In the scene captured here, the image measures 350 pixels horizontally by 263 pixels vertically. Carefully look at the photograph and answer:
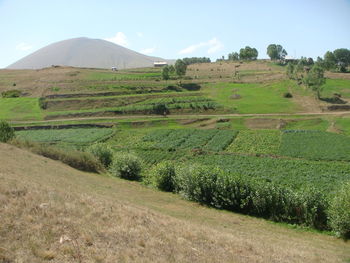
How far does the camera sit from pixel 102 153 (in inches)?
1837

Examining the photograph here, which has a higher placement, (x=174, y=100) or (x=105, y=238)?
(x=174, y=100)

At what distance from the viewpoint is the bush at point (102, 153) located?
4634cm

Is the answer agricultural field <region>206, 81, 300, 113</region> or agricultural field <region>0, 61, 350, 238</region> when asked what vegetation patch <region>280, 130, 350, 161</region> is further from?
agricultural field <region>206, 81, 300, 113</region>

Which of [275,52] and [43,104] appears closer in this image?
[43,104]

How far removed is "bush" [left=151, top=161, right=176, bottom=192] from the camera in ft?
118

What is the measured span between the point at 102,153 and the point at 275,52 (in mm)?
170757

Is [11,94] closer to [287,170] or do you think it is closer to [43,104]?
[43,104]

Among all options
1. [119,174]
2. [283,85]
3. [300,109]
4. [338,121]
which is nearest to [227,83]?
[283,85]

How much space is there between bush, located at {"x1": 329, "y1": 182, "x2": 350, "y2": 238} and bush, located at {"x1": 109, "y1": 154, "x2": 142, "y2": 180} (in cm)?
2485

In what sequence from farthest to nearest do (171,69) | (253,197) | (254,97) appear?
(171,69), (254,97), (253,197)

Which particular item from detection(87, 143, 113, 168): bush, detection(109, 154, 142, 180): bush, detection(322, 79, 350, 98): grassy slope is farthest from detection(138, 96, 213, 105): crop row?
detection(109, 154, 142, 180): bush

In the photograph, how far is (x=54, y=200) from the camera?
A: 15.8 metres

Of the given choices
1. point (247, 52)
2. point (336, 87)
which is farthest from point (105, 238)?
point (247, 52)

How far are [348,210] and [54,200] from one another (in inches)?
799
